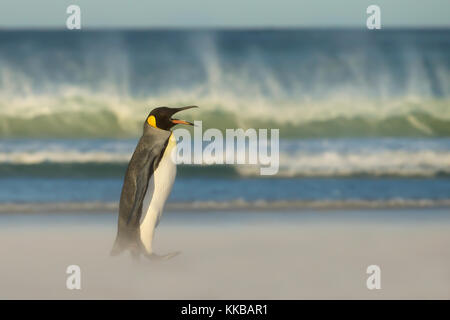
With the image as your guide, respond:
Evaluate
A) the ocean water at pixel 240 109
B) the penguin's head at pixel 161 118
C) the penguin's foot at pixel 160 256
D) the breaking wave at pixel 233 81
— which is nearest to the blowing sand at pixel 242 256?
the penguin's foot at pixel 160 256

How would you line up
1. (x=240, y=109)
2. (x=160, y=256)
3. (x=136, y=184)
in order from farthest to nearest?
1. (x=240, y=109)
2. (x=160, y=256)
3. (x=136, y=184)

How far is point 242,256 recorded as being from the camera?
403 centimetres

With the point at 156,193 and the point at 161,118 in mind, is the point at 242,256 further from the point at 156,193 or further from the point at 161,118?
the point at 161,118

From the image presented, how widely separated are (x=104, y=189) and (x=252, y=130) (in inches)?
157

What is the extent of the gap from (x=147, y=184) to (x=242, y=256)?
2.22ft

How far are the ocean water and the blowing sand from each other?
544 millimetres

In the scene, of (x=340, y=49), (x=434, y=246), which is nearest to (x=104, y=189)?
(x=434, y=246)

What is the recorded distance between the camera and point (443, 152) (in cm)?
753

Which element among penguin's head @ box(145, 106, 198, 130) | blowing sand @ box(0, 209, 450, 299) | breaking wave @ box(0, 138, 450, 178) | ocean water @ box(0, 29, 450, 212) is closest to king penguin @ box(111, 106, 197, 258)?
penguin's head @ box(145, 106, 198, 130)

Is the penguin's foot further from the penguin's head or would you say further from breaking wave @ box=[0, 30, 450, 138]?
breaking wave @ box=[0, 30, 450, 138]

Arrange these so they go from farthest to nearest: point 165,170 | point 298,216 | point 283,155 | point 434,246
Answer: point 283,155
point 298,216
point 434,246
point 165,170

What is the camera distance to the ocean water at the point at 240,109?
20.6 ft

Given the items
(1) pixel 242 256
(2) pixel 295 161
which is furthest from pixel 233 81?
(1) pixel 242 256

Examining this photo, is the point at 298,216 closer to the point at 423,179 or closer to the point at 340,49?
the point at 423,179
